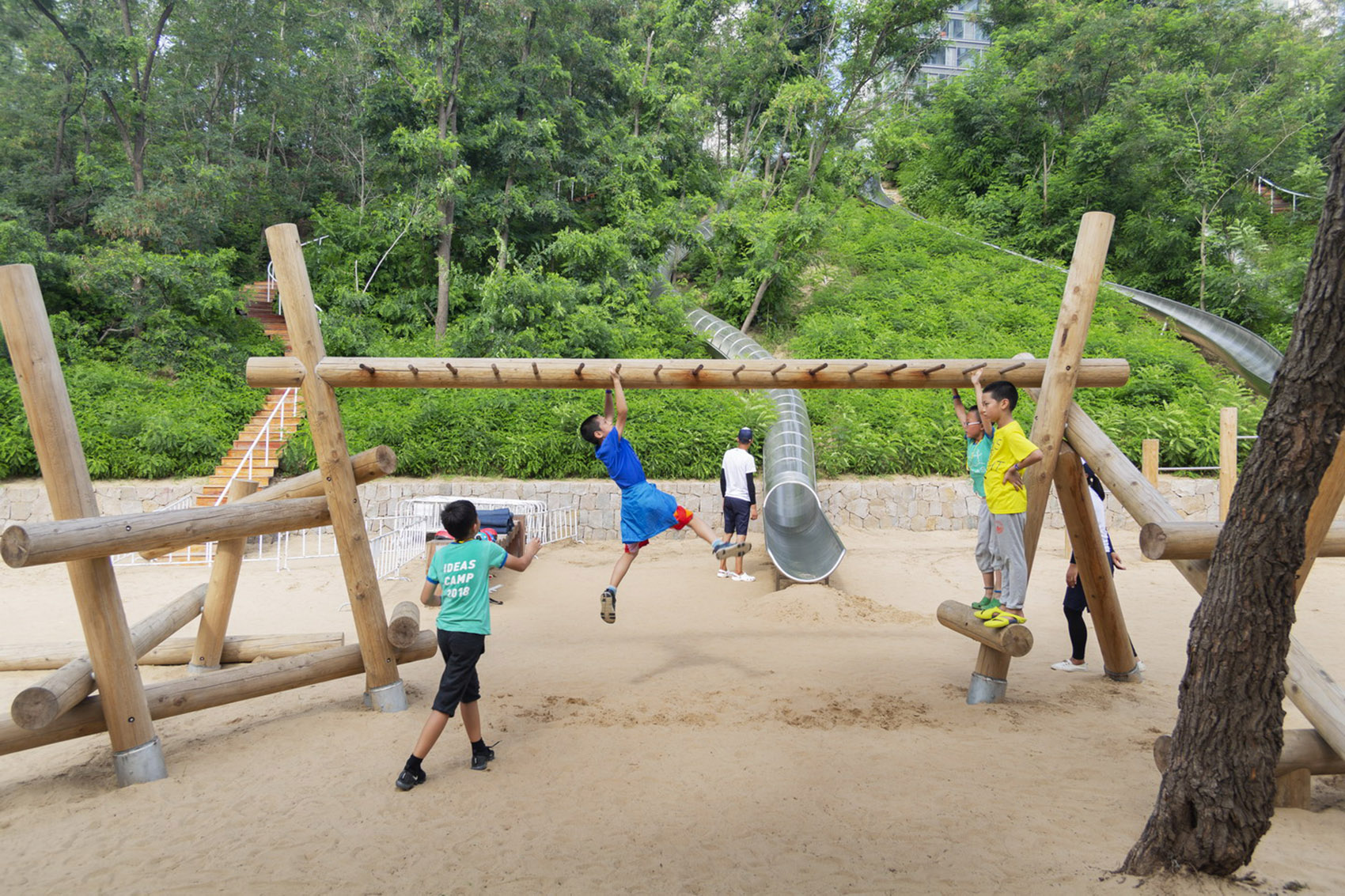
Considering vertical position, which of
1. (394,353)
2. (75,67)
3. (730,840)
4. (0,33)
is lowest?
(730,840)

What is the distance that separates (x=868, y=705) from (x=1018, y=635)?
126cm

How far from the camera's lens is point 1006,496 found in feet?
17.1

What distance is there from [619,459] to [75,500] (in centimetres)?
336

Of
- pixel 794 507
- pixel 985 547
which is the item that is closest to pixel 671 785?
pixel 985 547

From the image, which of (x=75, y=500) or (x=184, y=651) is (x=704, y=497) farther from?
(x=75, y=500)

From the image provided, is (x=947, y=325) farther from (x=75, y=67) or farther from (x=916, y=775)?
(x=75, y=67)

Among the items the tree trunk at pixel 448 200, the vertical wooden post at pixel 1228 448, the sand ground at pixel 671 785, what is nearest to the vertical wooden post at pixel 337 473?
the sand ground at pixel 671 785

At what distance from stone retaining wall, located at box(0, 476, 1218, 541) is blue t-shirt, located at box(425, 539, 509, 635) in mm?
8900

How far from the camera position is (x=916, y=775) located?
Answer: 449cm

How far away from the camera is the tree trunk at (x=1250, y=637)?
9.32 feet

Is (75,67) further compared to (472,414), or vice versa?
(75,67)

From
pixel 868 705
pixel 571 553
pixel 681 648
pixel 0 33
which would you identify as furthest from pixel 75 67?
pixel 868 705

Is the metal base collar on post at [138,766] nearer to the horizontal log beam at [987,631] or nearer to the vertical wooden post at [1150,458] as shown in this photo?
the horizontal log beam at [987,631]

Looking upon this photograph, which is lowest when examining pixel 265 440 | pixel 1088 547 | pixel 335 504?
pixel 1088 547
